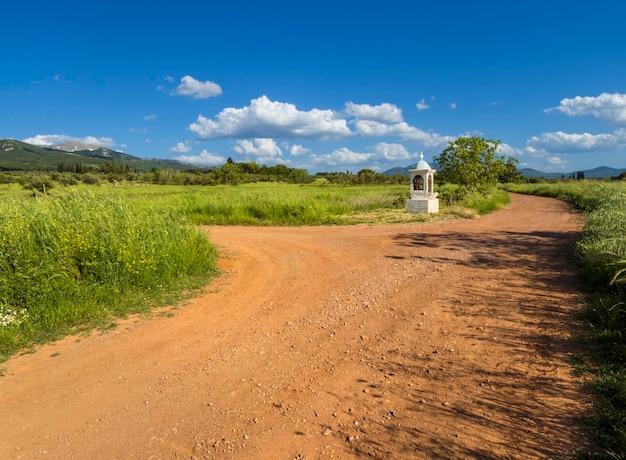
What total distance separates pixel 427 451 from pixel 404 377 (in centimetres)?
97

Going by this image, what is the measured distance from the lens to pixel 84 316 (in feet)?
16.8

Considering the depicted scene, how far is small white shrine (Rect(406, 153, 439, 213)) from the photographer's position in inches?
696

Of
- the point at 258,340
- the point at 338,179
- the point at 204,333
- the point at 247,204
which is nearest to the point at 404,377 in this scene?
the point at 258,340

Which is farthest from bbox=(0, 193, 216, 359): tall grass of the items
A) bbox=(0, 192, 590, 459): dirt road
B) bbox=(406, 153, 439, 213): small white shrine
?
bbox=(406, 153, 439, 213): small white shrine

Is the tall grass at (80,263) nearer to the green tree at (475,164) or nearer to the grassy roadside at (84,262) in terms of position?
the grassy roadside at (84,262)

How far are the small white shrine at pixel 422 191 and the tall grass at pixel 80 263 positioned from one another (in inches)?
483

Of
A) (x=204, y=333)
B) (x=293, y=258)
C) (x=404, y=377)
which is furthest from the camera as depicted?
(x=293, y=258)

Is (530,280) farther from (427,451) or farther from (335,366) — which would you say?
(427,451)

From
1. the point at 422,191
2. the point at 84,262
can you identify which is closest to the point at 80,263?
the point at 84,262

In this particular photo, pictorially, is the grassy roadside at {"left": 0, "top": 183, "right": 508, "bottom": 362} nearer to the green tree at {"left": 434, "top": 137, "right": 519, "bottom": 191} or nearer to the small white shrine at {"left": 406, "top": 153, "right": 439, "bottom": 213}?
the small white shrine at {"left": 406, "top": 153, "right": 439, "bottom": 213}

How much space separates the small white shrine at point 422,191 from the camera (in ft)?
58.0

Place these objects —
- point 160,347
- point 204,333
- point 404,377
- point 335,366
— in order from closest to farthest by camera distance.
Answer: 1. point 404,377
2. point 335,366
3. point 160,347
4. point 204,333

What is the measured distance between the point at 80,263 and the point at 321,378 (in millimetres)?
4305

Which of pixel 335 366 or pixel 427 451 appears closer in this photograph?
pixel 427 451
